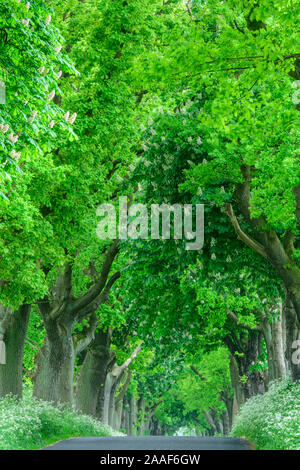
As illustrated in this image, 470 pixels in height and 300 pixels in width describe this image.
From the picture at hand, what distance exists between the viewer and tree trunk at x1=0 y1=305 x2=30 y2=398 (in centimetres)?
1947

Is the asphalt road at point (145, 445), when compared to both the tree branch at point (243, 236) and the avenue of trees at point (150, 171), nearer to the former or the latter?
the avenue of trees at point (150, 171)

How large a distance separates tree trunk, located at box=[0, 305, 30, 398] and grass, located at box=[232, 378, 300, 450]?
7.20 meters

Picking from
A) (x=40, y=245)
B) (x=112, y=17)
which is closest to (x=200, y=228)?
(x=40, y=245)

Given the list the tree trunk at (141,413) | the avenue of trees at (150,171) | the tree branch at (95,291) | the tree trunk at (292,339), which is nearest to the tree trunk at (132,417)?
the tree trunk at (141,413)

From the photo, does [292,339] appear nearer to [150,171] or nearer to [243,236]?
[243,236]

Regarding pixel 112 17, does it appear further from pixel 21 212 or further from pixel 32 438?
pixel 32 438

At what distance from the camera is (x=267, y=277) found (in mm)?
19656

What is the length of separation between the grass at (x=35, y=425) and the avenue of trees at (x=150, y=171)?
3.88 ft

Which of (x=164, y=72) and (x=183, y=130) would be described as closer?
(x=164, y=72)

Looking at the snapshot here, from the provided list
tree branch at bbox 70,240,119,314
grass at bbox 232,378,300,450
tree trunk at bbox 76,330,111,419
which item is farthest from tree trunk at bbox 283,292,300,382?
tree trunk at bbox 76,330,111,419

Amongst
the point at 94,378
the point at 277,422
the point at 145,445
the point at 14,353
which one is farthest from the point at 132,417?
the point at 277,422

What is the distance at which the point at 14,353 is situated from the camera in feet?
65.2

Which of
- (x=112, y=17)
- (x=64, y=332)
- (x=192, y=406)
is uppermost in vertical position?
(x=112, y=17)

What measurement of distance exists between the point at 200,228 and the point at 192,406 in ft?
155
